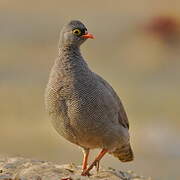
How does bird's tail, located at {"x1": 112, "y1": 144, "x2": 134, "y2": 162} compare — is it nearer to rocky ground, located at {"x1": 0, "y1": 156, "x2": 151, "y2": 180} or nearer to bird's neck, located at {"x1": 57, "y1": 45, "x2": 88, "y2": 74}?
rocky ground, located at {"x1": 0, "y1": 156, "x2": 151, "y2": 180}

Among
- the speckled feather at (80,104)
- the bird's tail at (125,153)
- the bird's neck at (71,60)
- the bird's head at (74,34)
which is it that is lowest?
the bird's tail at (125,153)

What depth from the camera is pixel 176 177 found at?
18.7 meters

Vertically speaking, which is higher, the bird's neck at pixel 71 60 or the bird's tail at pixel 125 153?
the bird's neck at pixel 71 60

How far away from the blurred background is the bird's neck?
275 inches

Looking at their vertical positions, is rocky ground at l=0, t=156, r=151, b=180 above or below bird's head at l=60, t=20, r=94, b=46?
below

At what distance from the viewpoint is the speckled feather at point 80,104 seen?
11570mm

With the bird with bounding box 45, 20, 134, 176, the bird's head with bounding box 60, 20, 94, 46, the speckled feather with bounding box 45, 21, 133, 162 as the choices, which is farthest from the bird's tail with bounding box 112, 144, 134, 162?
the bird's head with bounding box 60, 20, 94, 46

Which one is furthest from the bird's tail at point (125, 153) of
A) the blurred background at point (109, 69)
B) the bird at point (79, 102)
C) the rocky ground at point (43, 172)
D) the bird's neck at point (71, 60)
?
the blurred background at point (109, 69)

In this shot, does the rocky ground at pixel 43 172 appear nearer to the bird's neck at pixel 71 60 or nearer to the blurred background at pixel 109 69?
the bird's neck at pixel 71 60

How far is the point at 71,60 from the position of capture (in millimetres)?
11961

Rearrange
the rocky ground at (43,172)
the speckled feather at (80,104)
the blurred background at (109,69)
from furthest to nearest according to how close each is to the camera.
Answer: the blurred background at (109,69) → the speckled feather at (80,104) → the rocky ground at (43,172)

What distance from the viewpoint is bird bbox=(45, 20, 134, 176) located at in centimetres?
1158

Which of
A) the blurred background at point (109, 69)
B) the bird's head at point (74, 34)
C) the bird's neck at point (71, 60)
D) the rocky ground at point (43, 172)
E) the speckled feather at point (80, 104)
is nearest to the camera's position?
the rocky ground at point (43, 172)

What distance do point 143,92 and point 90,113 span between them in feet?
49.2
